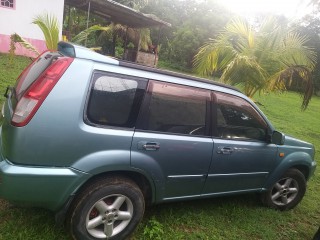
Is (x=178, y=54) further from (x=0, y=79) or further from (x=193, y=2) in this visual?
(x=0, y=79)

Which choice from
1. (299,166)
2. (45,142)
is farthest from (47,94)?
(299,166)

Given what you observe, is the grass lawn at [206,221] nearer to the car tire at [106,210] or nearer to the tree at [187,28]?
the car tire at [106,210]

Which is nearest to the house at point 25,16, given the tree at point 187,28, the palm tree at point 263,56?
the palm tree at point 263,56

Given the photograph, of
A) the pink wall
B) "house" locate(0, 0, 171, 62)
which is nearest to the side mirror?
"house" locate(0, 0, 171, 62)

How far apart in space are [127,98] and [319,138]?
9.71 m

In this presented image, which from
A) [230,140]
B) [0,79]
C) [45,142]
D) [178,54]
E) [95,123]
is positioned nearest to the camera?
[45,142]

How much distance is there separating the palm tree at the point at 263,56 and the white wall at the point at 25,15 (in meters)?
8.75

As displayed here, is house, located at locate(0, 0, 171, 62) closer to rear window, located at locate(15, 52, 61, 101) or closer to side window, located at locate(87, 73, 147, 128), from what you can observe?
rear window, located at locate(15, 52, 61, 101)

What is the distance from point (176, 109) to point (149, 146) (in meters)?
0.52

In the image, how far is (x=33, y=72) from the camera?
9.29 ft

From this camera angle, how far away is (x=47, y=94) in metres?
2.37

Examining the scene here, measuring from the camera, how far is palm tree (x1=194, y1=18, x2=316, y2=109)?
676 centimetres

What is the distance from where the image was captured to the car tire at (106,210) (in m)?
2.63

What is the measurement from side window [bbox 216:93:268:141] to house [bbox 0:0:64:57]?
37.7 feet
